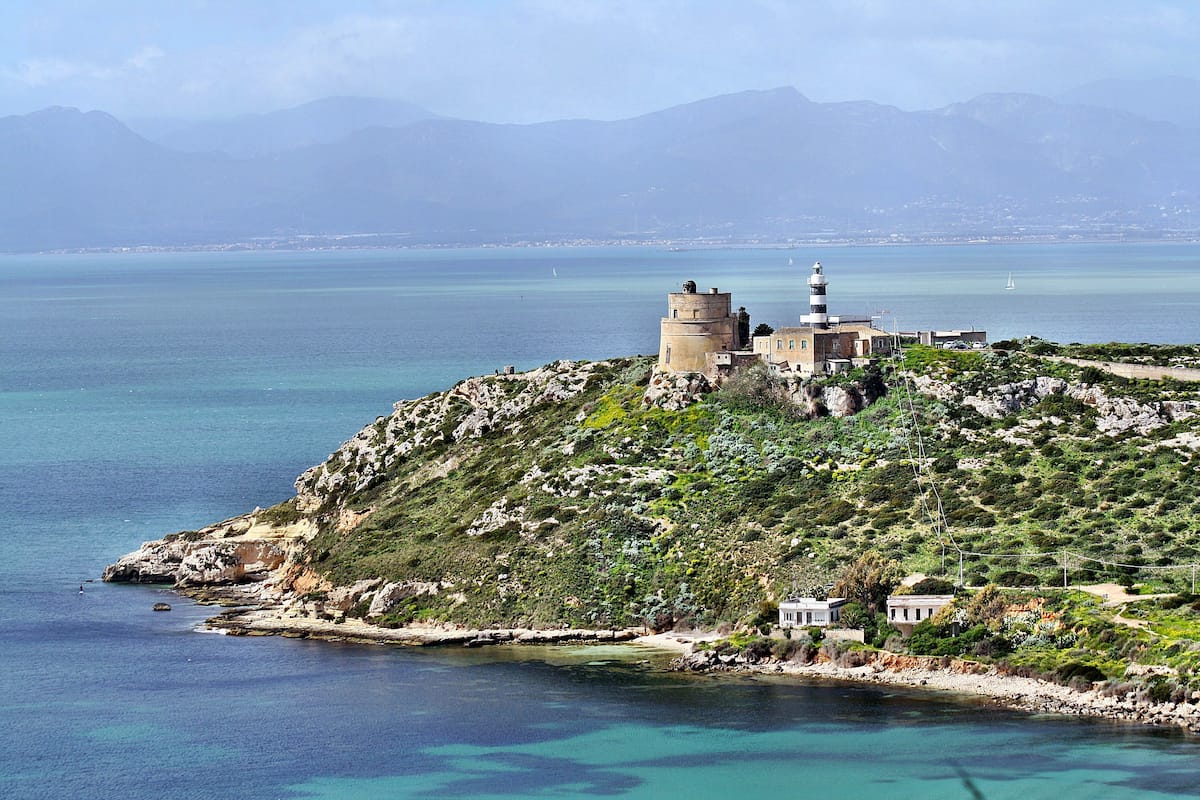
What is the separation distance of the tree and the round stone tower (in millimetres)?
20939

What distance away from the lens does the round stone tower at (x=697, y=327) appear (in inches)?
3556

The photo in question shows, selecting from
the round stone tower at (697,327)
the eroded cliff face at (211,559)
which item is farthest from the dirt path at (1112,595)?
the eroded cliff face at (211,559)

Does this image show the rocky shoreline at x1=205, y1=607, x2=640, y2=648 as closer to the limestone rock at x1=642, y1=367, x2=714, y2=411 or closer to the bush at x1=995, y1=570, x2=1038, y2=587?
the bush at x1=995, y1=570, x2=1038, y2=587

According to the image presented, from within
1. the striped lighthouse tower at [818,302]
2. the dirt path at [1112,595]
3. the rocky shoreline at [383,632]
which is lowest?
the rocky shoreline at [383,632]

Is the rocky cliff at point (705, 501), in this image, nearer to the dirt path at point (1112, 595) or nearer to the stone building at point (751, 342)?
the stone building at point (751, 342)

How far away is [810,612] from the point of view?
69.5m

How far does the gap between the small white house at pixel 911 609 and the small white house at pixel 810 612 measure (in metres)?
2.08

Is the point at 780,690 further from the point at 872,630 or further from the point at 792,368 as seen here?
the point at 792,368

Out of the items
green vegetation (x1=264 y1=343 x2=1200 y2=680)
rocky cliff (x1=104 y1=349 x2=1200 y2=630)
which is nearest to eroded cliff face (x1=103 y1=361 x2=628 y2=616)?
rocky cliff (x1=104 y1=349 x2=1200 y2=630)

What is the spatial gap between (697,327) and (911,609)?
84.8ft

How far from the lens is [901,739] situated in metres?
58.9

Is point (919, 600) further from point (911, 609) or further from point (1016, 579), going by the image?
point (1016, 579)

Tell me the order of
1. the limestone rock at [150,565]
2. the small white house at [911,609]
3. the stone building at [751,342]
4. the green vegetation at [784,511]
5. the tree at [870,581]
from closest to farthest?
the small white house at [911,609], the tree at [870,581], the green vegetation at [784,511], the limestone rock at [150,565], the stone building at [751,342]

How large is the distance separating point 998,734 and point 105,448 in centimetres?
8404
